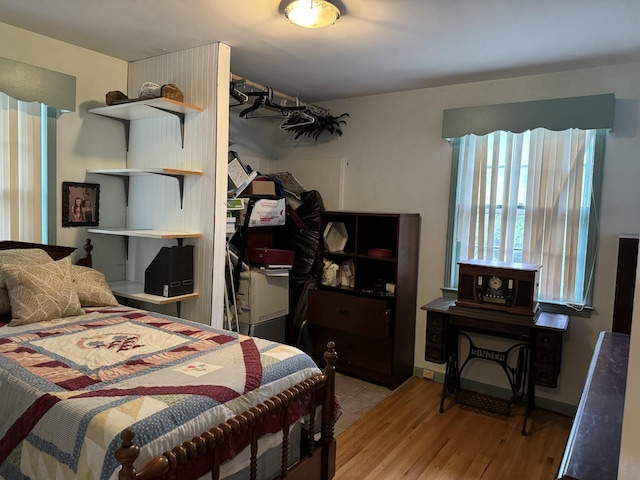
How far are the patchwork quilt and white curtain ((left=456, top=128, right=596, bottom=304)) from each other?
2056 millimetres

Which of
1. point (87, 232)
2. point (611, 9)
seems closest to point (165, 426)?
point (87, 232)

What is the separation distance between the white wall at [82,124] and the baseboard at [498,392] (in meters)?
2.61

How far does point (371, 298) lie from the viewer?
346 centimetres

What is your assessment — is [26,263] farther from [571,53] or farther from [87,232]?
[571,53]

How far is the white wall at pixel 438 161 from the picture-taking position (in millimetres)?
2859

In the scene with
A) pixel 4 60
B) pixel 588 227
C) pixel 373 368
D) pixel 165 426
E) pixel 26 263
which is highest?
pixel 4 60

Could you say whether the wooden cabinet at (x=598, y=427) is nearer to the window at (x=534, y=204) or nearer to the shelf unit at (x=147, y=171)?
the window at (x=534, y=204)

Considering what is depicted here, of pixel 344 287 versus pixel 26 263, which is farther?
pixel 344 287

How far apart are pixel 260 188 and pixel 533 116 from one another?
214 centimetres

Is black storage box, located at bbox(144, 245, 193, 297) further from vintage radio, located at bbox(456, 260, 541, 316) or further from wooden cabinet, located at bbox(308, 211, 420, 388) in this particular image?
vintage radio, located at bbox(456, 260, 541, 316)

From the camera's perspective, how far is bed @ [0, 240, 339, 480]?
124 centimetres

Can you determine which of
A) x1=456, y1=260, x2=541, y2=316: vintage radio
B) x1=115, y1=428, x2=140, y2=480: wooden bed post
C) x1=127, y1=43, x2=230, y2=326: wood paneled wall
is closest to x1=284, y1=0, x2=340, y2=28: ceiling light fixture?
x1=127, y1=43, x2=230, y2=326: wood paneled wall

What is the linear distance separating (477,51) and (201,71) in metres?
1.74

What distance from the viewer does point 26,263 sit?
2.31 meters
